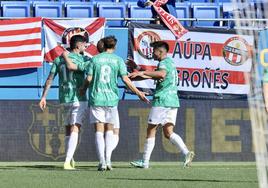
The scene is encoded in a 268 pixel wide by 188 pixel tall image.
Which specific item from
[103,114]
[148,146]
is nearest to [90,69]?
[103,114]

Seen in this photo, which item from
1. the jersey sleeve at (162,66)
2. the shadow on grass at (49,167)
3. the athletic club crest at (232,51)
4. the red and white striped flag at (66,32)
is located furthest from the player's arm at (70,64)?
the athletic club crest at (232,51)

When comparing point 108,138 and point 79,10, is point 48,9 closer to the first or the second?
point 79,10

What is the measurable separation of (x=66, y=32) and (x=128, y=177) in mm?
5544

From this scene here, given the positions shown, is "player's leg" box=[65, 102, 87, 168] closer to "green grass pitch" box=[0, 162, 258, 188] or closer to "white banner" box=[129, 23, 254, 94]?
"green grass pitch" box=[0, 162, 258, 188]

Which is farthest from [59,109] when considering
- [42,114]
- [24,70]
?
[24,70]

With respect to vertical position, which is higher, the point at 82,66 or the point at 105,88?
the point at 82,66

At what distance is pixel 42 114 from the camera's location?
51.7ft

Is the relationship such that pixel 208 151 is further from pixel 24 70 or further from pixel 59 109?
pixel 24 70

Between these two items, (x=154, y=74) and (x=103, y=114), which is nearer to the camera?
(x=103, y=114)

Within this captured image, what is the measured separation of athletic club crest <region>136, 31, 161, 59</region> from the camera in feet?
55.2

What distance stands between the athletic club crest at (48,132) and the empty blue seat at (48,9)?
3986 millimetres

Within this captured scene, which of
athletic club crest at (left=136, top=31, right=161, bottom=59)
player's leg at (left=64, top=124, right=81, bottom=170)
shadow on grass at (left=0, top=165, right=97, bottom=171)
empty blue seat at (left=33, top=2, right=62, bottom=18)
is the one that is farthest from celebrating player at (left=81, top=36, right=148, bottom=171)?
empty blue seat at (left=33, top=2, right=62, bottom=18)

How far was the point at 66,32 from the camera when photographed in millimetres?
16703

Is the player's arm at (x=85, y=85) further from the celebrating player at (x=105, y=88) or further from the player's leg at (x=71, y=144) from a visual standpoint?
the player's leg at (x=71, y=144)
